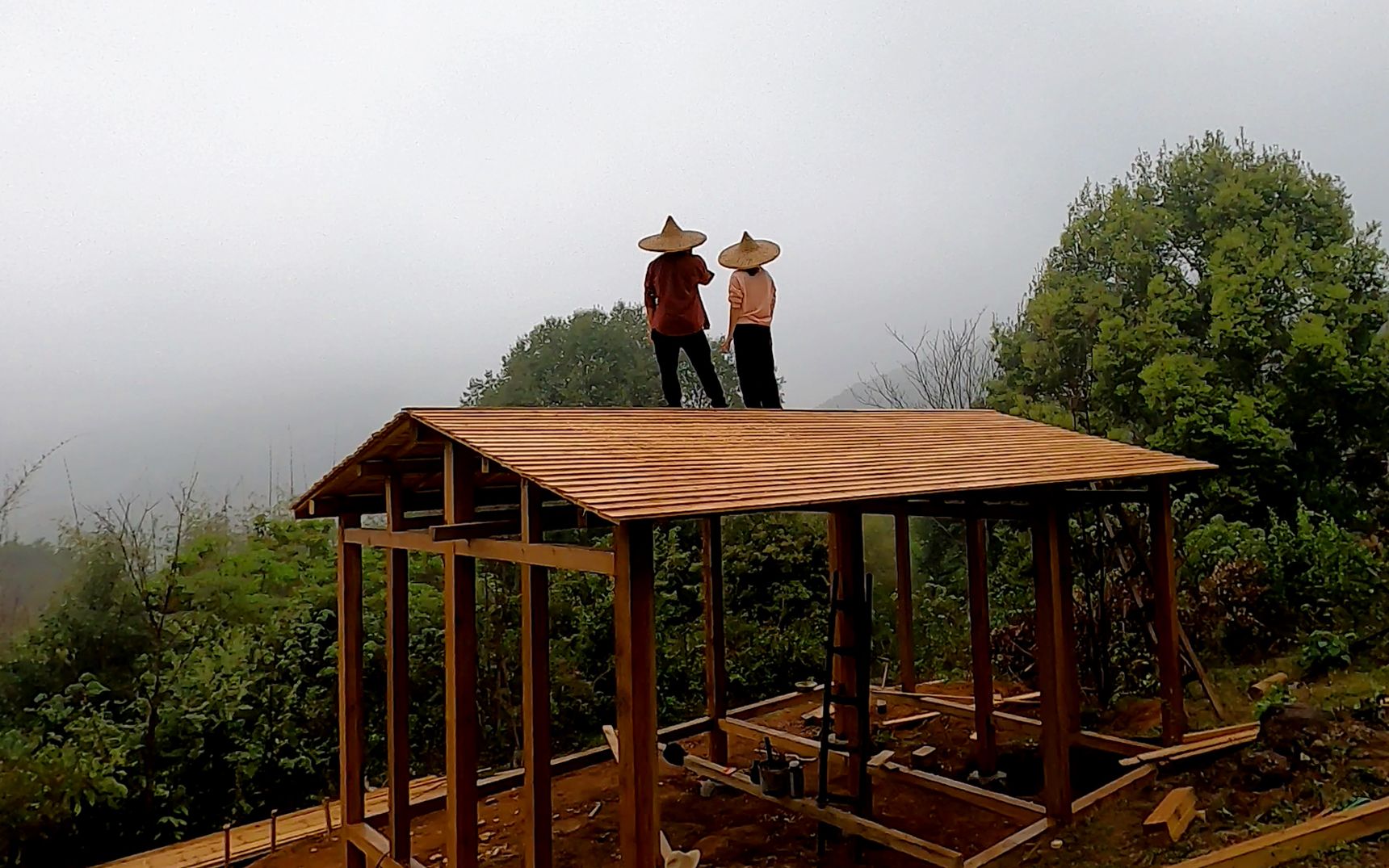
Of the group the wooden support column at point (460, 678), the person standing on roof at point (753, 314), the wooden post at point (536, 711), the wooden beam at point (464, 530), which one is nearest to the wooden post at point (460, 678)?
the wooden support column at point (460, 678)

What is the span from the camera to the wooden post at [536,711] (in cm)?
446

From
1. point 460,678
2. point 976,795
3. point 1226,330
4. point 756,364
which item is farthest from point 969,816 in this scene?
point 1226,330

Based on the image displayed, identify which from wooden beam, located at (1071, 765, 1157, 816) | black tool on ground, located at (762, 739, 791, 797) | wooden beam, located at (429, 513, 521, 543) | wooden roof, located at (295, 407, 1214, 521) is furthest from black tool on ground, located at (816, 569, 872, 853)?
wooden beam, located at (429, 513, 521, 543)

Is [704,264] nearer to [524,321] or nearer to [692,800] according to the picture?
[692,800]

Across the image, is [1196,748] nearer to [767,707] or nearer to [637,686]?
[767,707]

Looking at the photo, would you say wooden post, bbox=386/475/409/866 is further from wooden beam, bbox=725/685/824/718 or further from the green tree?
the green tree

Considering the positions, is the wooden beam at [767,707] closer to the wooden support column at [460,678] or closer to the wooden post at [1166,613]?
the wooden post at [1166,613]

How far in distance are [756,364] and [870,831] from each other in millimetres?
4062

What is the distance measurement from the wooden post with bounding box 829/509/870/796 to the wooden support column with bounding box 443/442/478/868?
8.26 ft

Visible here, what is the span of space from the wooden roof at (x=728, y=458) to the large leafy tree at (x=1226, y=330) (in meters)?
6.23

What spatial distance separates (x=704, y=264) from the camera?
770cm

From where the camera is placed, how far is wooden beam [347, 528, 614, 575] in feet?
12.7

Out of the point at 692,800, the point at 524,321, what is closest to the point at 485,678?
the point at 692,800

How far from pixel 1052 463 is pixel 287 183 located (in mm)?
17306
